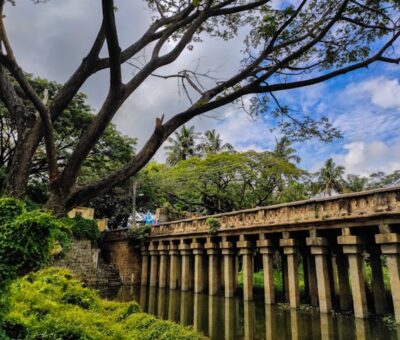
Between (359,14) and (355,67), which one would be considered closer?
(355,67)

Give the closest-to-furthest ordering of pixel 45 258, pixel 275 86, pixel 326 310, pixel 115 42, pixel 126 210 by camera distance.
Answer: pixel 45 258 → pixel 115 42 → pixel 275 86 → pixel 326 310 → pixel 126 210

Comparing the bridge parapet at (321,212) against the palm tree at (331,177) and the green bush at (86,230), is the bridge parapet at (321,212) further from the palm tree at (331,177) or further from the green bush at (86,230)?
the palm tree at (331,177)

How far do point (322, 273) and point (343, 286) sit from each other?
173cm

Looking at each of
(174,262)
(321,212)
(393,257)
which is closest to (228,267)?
(174,262)

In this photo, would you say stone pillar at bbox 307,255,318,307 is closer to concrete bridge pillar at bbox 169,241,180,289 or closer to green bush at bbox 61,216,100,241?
concrete bridge pillar at bbox 169,241,180,289

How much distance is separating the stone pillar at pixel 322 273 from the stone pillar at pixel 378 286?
154 cm

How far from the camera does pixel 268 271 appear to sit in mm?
13797

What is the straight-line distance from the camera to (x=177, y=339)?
598 centimetres

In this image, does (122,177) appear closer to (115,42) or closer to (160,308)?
(115,42)

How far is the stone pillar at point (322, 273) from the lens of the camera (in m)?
11.4

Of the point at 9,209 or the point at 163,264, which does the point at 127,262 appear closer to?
the point at 163,264

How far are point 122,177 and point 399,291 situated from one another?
893 cm

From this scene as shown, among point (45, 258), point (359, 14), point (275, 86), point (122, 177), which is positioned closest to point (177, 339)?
point (122, 177)

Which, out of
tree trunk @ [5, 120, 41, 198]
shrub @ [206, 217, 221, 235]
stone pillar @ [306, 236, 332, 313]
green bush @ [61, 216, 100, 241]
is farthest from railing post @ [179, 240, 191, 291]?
tree trunk @ [5, 120, 41, 198]
